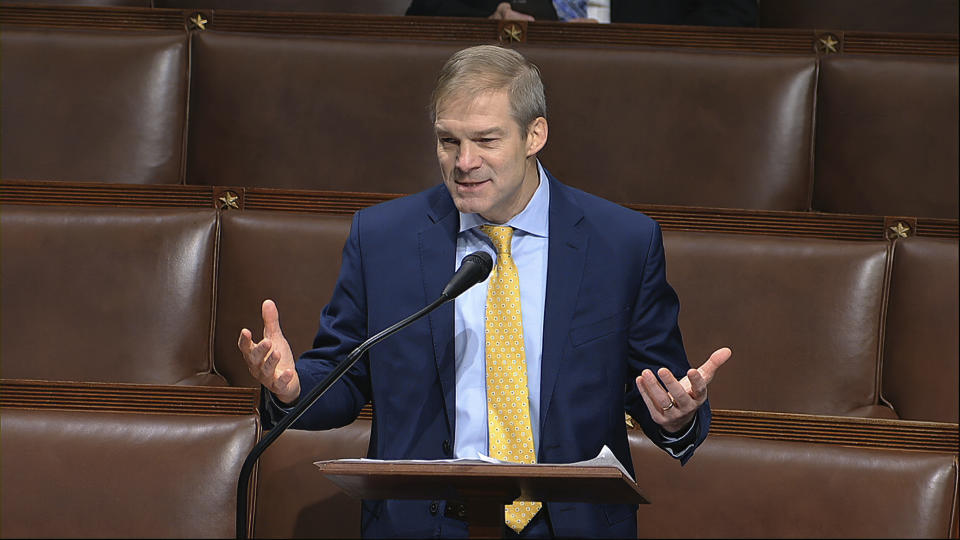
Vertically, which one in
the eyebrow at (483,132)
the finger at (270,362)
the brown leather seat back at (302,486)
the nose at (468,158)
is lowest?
the brown leather seat back at (302,486)

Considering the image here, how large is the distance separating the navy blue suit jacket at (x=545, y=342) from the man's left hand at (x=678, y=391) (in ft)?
0.16

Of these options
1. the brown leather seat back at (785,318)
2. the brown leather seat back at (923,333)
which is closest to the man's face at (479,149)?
the brown leather seat back at (785,318)

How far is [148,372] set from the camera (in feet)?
2.54

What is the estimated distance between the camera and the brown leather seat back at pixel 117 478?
684 mm

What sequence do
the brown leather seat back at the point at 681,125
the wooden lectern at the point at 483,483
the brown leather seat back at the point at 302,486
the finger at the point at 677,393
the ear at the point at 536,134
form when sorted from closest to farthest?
1. the wooden lectern at the point at 483,483
2. the finger at the point at 677,393
3. the ear at the point at 536,134
4. the brown leather seat back at the point at 302,486
5. the brown leather seat back at the point at 681,125

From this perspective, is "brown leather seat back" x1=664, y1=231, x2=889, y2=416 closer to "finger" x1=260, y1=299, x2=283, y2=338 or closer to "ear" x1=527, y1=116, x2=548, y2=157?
"ear" x1=527, y1=116, x2=548, y2=157

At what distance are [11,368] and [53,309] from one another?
48 millimetres

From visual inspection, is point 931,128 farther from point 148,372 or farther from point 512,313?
point 148,372

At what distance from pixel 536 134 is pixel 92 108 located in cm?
44

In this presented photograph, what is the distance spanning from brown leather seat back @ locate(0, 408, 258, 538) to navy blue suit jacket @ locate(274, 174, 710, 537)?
0.40 feet

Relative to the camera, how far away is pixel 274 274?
0.78m

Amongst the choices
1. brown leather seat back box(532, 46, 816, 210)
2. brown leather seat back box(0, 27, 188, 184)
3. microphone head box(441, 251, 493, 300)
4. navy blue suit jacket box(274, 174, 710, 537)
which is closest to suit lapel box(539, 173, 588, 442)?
navy blue suit jacket box(274, 174, 710, 537)

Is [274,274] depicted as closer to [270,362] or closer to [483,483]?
[270,362]

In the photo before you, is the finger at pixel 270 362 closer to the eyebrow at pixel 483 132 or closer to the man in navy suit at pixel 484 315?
the man in navy suit at pixel 484 315
